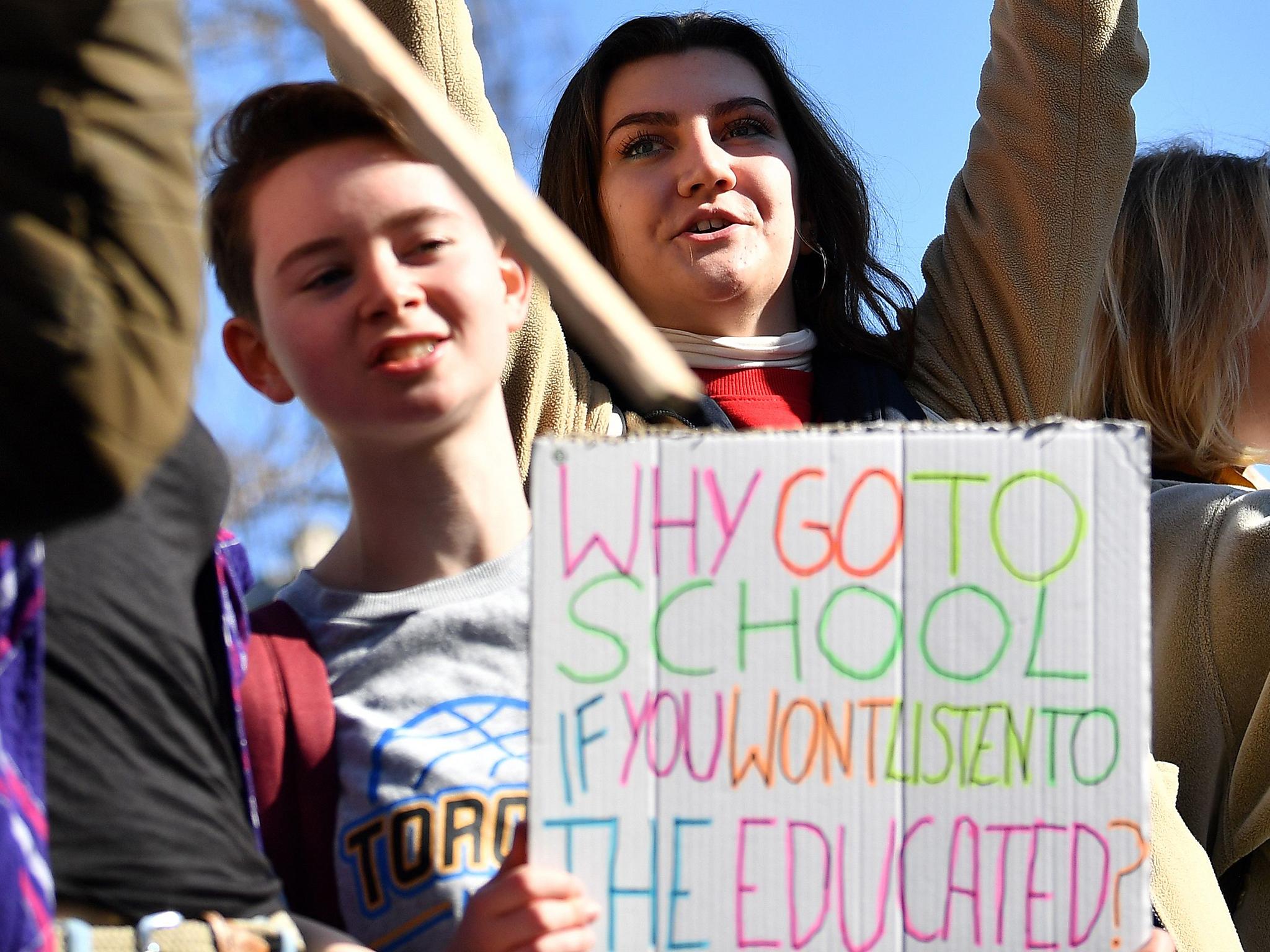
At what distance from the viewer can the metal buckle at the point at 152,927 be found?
102cm

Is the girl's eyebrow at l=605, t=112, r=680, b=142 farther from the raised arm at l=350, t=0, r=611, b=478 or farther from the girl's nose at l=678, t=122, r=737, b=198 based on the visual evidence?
the raised arm at l=350, t=0, r=611, b=478

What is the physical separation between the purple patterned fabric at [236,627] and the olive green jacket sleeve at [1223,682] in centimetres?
145

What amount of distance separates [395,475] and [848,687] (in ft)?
1.71

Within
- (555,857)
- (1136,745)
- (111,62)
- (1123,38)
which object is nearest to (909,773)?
(1136,745)

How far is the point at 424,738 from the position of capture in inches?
51.5

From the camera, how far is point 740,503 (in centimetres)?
115

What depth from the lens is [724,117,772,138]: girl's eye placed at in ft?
8.05

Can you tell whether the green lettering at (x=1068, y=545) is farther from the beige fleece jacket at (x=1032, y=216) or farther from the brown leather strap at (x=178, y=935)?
the beige fleece jacket at (x=1032, y=216)

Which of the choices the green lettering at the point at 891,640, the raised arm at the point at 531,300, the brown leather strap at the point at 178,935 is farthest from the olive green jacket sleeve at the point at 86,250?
the raised arm at the point at 531,300

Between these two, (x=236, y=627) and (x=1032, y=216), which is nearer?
(x=236, y=627)

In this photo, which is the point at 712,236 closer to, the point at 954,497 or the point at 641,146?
the point at 641,146

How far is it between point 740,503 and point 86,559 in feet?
1.63

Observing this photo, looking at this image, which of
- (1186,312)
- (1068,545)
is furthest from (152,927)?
(1186,312)

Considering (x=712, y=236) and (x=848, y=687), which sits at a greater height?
(x=712, y=236)
